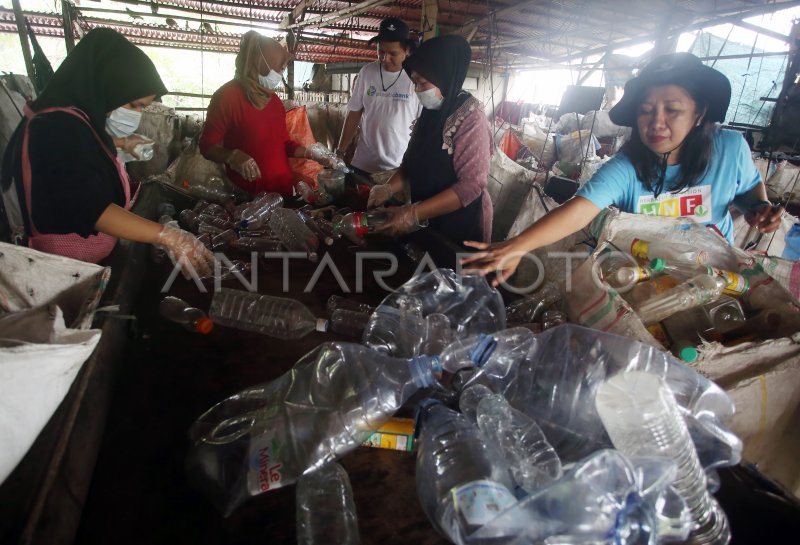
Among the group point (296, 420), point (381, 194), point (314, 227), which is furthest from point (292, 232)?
point (296, 420)

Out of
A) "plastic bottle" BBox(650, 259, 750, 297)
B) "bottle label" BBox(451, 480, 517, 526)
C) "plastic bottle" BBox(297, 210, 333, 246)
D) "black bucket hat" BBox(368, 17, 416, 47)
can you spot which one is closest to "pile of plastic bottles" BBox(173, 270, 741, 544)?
"bottle label" BBox(451, 480, 517, 526)

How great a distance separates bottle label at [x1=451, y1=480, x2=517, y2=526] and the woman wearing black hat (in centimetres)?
97

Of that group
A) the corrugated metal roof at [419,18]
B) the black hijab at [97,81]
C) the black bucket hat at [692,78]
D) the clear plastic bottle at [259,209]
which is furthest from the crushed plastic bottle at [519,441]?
the corrugated metal roof at [419,18]

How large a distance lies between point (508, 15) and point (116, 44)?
8158 millimetres

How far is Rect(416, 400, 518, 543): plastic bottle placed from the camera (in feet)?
2.64

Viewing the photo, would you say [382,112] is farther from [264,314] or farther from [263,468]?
[263,468]

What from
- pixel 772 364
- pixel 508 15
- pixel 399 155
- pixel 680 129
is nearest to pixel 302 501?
pixel 772 364

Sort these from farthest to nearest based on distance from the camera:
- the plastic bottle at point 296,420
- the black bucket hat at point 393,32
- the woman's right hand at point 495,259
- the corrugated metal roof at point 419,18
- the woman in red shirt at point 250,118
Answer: the corrugated metal roof at point 419,18 < the black bucket hat at point 393,32 < the woman in red shirt at point 250,118 < the woman's right hand at point 495,259 < the plastic bottle at point 296,420

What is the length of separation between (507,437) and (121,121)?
2.11 metres

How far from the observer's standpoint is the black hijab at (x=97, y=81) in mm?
1607

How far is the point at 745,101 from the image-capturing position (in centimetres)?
1121

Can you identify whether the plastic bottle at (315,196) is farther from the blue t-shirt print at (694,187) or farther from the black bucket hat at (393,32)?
the blue t-shirt print at (694,187)

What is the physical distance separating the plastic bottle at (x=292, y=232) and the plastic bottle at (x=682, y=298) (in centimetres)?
171

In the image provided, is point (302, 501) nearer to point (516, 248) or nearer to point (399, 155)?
point (516, 248)
